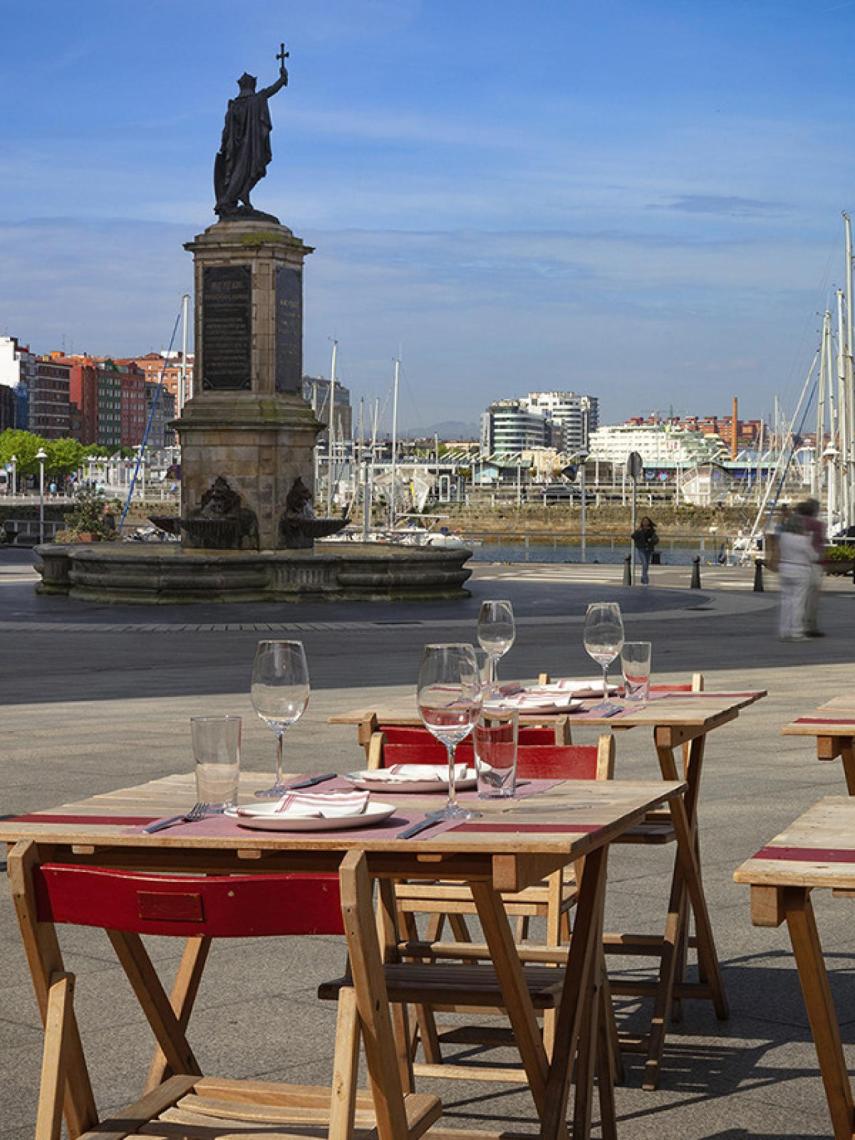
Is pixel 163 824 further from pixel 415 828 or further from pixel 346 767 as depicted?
pixel 346 767

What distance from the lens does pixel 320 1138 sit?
13.8 feet

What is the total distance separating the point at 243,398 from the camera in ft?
107

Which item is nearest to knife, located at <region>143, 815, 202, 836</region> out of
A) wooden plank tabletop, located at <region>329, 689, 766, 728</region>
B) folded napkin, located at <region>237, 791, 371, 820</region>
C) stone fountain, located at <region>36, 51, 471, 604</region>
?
folded napkin, located at <region>237, 791, 371, 820</region>

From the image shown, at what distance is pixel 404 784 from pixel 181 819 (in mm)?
701

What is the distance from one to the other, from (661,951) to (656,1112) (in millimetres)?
836

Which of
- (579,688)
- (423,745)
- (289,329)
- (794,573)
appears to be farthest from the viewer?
(289,329)

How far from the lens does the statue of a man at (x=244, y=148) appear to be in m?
33.0

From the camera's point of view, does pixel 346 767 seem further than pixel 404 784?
Yes

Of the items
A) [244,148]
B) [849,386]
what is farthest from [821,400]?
[244,148]

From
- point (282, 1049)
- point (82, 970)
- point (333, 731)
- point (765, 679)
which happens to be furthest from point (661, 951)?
point (765, 679)

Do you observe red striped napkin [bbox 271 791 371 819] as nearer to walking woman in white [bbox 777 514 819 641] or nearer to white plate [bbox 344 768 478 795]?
white plate [bbox 344 768 478 795]

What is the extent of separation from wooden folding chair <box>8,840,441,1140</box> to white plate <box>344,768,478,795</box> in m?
0.77

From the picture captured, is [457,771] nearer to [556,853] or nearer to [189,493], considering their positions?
[556,853]

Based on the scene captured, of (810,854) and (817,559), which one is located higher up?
(810,854)
